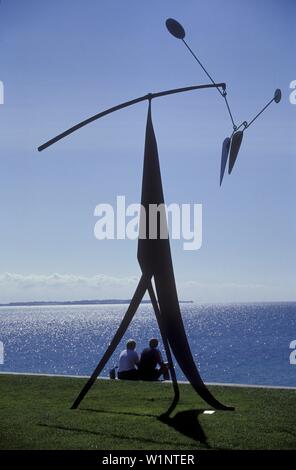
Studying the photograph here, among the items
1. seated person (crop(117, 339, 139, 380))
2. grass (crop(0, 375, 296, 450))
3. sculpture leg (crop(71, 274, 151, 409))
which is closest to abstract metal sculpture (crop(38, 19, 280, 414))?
sculpture leg (crop(71, 274, 151, 409))

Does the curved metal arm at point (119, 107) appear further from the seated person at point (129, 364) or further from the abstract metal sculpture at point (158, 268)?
the seated person at point (129, 364)

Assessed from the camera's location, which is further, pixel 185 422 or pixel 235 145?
pixel 235 145

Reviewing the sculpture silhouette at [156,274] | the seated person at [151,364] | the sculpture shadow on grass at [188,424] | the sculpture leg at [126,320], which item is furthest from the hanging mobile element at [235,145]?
the sculpture shadow on grass at [188,424]

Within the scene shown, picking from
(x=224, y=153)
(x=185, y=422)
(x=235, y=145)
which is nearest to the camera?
(x=185, y=422)

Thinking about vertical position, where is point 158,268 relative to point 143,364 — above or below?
above

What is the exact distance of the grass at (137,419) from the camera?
23.4 ft

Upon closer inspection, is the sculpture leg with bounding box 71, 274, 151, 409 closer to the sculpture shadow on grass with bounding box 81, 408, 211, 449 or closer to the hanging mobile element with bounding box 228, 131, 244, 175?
the sculpture shadow on grass with bounding box 81, 408, 211, 449

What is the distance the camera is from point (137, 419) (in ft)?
27.1

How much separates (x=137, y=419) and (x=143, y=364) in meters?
2.96

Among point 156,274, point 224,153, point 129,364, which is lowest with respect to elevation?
point 129,364

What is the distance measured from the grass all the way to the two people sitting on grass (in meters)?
0.34

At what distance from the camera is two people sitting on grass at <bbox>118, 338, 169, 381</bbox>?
11.1 metres

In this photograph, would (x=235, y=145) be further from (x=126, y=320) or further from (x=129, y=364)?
(x=129, y=364)

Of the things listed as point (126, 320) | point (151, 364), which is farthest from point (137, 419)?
point (151, 364)
